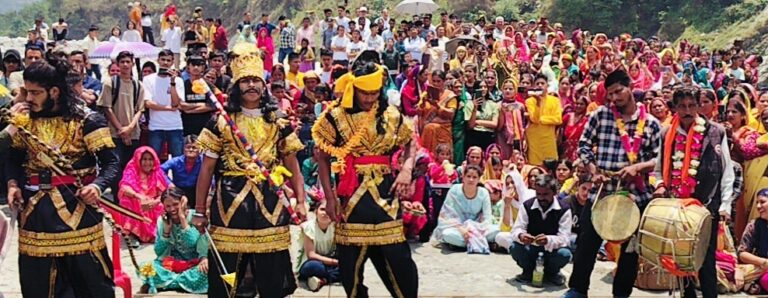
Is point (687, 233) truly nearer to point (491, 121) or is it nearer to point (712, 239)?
point (712, 239)

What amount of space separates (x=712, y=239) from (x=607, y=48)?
11.2 metres

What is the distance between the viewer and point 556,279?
7.78 meters

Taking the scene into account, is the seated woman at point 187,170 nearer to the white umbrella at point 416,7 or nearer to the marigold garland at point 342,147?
the marigold garland at point 342,147

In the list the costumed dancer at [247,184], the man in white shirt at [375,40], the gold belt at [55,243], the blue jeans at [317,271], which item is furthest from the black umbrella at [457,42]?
the gold belt at [55,243]

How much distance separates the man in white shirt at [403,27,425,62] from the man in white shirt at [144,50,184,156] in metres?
7.72

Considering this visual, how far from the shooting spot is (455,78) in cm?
1101

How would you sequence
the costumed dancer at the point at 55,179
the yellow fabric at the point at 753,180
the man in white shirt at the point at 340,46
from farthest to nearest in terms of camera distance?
the man in white shirt at the point at 340,46 → the yellow fabric at the point at 753,180 → the costumed dancer at the point at 55,179

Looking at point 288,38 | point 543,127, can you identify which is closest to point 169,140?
point 543,127

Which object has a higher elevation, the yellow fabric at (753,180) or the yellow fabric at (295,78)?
the yellow fabric at (295,78)

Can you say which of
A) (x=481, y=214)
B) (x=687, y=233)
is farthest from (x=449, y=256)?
(x=687, y=233)

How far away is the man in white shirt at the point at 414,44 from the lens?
17.5 metres

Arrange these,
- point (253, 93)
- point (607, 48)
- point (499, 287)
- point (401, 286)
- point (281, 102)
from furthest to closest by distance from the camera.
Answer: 1. point (607, 48)
2. point (281, 102)
3. point (499, 287)
4. point (401, 286)
5. point (253, 93)

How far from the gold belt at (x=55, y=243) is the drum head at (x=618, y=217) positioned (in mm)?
3440

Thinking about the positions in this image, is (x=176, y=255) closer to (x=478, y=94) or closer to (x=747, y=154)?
(x=478, y=94)
